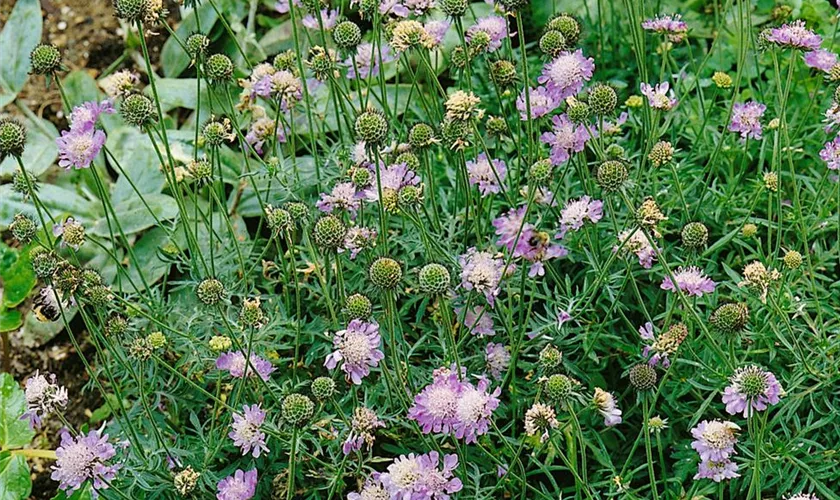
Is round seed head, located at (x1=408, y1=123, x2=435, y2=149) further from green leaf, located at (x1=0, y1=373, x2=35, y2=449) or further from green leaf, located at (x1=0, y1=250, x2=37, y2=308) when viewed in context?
green leaf, located at (x1=0, y1=250, x2=37, y2=308)

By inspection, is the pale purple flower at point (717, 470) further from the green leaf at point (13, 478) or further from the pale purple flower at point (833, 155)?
the green leaf at point (13, 478)

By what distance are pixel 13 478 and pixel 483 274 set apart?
124cm

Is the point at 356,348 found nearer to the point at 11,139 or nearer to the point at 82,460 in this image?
the point at 82,460

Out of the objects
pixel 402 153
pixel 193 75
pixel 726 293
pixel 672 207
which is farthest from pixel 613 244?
pixel 193 75

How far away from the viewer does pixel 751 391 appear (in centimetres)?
175

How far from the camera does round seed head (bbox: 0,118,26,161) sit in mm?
1858

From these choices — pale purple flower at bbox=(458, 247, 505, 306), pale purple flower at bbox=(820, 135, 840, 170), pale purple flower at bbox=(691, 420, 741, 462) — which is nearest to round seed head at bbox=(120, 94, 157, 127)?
pale purple flower at bbox=(458, 247, 505, 306)

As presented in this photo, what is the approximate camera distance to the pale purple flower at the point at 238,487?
2.03 meters

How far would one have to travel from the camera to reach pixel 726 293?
2439mm

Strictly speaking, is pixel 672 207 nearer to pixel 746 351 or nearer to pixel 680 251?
pixel 680 251

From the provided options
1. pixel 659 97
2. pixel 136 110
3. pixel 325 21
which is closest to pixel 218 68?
pixel 136 110

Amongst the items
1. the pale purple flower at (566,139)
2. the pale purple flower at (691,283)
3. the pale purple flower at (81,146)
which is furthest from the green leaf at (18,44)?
the pale purple flower at (691,283)

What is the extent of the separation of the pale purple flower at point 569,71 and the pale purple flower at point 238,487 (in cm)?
102

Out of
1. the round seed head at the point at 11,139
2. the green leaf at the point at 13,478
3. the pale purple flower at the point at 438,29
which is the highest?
the round seed head at the point at 11,139
